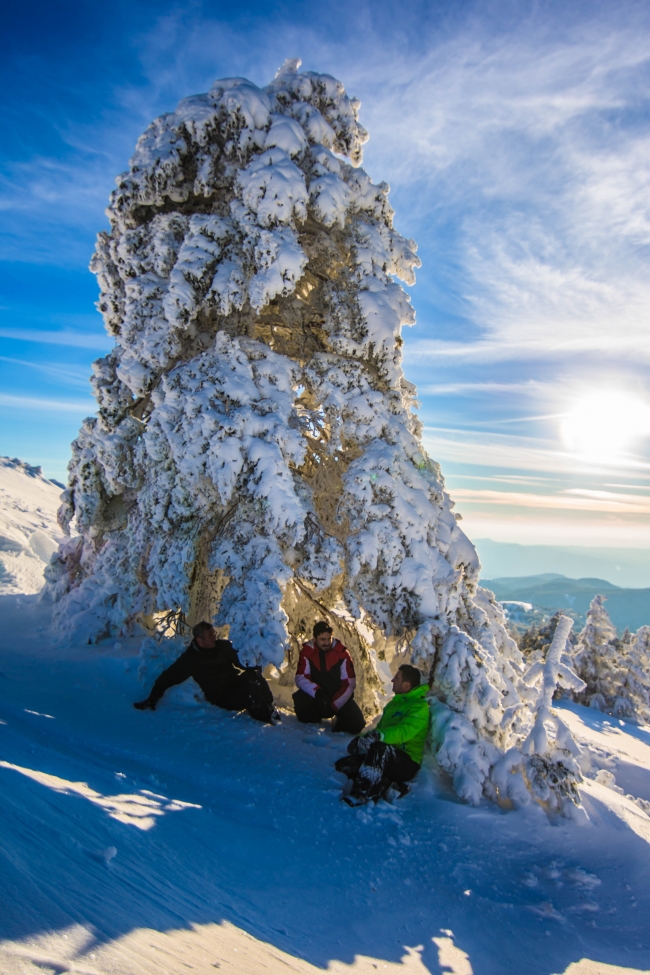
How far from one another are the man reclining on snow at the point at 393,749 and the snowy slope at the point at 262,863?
0.17m

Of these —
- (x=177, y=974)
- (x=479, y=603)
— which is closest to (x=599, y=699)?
(x=479, y=603)

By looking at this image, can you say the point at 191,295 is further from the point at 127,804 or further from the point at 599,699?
the point at 599,699

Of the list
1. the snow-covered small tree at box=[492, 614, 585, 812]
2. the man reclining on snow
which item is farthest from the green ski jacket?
the snow-covered small tree at box=[492, 614, 585, 812]

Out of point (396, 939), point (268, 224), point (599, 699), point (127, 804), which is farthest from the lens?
point (599, 699)

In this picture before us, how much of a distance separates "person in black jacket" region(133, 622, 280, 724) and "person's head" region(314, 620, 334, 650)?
75cm

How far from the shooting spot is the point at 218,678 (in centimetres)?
612

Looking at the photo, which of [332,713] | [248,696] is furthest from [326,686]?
[248,696]

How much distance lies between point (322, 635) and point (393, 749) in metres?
1.62

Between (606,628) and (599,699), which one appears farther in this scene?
(606,628)

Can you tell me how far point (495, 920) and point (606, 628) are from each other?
86.6 feet

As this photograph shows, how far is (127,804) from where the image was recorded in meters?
3.42

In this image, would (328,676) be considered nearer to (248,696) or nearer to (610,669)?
(248,696)

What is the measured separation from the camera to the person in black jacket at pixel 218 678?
5.95m

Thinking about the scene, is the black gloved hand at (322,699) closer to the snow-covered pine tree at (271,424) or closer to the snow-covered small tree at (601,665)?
the snow-covered pine tree at (271,424)
